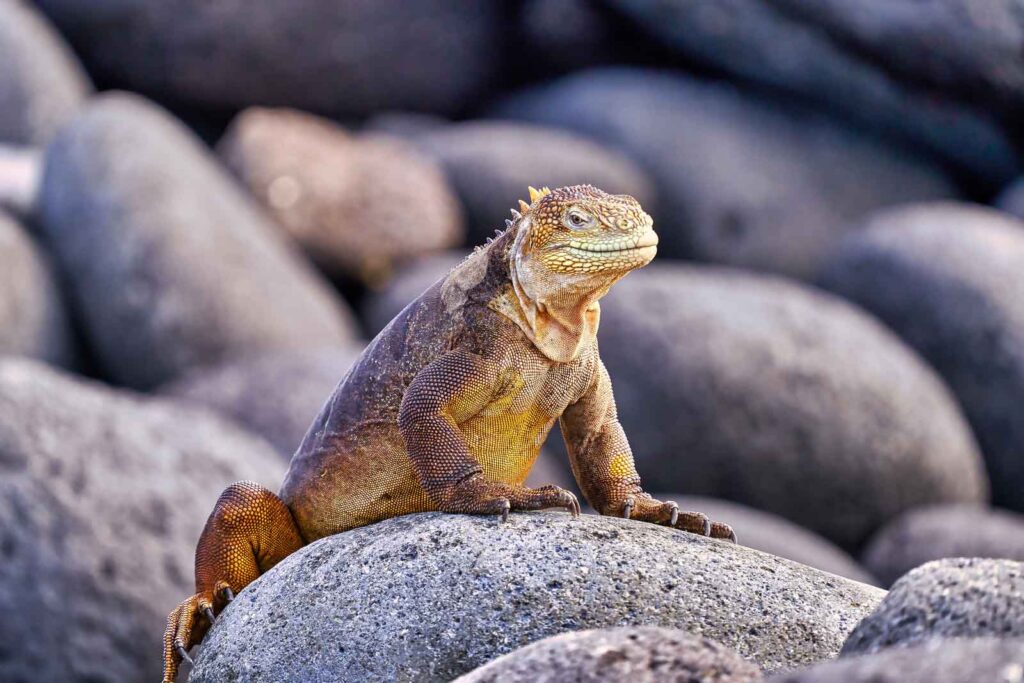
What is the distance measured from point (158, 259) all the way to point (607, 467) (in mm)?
6581

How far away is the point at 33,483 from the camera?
22.0 feet

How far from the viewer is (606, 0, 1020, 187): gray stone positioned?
1263cm

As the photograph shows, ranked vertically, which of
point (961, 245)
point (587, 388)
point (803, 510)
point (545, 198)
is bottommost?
point (803, 510)

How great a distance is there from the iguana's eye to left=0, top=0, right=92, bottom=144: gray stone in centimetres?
1023

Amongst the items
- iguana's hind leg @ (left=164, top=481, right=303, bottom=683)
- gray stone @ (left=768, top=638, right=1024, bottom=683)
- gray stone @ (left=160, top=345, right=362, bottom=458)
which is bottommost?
gray stone @ (left=160, top=345, right=362, bottom=458)

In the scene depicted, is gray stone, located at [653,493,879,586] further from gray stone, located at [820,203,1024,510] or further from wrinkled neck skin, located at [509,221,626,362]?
wrinkled neck skin, located at [509,221,626,362]

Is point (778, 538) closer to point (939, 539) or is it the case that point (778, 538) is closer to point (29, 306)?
point (939, 539)

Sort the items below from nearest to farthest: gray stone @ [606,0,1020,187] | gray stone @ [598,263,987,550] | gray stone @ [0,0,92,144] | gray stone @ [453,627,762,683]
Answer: gray stone @ [453,627,762,683] → gray stone @ [598,263,987,550] → gray stone @ [606,0,1020,187] → gray stone @ [0,0,92,144]

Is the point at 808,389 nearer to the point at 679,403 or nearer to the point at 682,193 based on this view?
the point at 679,403

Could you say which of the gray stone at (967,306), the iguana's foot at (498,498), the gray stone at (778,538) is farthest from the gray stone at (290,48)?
the iguana's foot at (498,498)

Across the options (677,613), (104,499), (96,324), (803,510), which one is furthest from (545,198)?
(96,324)

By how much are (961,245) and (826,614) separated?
7463 millimetres

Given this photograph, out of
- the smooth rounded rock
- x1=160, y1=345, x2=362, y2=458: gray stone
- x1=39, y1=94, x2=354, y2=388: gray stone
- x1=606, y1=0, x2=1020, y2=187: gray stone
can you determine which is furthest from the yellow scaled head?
x1=606, y1=0, x2=1020, y2=187: gray stone

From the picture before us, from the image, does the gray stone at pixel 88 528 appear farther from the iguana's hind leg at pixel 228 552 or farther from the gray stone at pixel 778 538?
the gray stone at pixel 778 538
